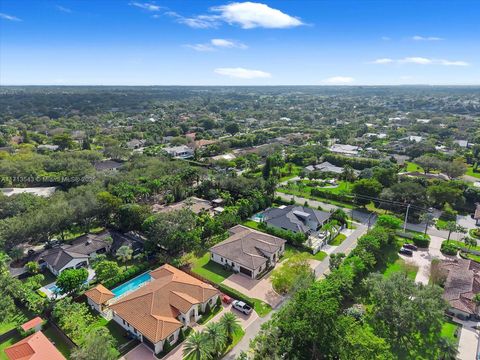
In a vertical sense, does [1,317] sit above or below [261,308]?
above

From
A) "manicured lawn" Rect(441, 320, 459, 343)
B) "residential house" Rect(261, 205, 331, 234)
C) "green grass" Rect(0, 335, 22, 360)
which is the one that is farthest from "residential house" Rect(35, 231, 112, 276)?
"manicured lawn" Rect(441, 320, 459, 343)

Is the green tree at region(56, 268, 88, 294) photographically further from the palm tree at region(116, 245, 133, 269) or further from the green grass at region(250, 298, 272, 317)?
the green grass at region(250, 298, 272, 317)

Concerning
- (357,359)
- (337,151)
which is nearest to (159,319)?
(357,359)

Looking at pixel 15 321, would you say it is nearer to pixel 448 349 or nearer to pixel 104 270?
pixel 104 270

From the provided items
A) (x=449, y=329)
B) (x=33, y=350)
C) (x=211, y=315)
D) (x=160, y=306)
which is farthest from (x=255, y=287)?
(x=33, y=350)

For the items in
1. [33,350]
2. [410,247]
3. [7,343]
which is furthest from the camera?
[410,247]

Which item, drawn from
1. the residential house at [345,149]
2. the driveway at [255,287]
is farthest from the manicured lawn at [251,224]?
the residential house at [345,149]

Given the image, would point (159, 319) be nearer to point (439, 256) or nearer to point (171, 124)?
point (439, 256)
